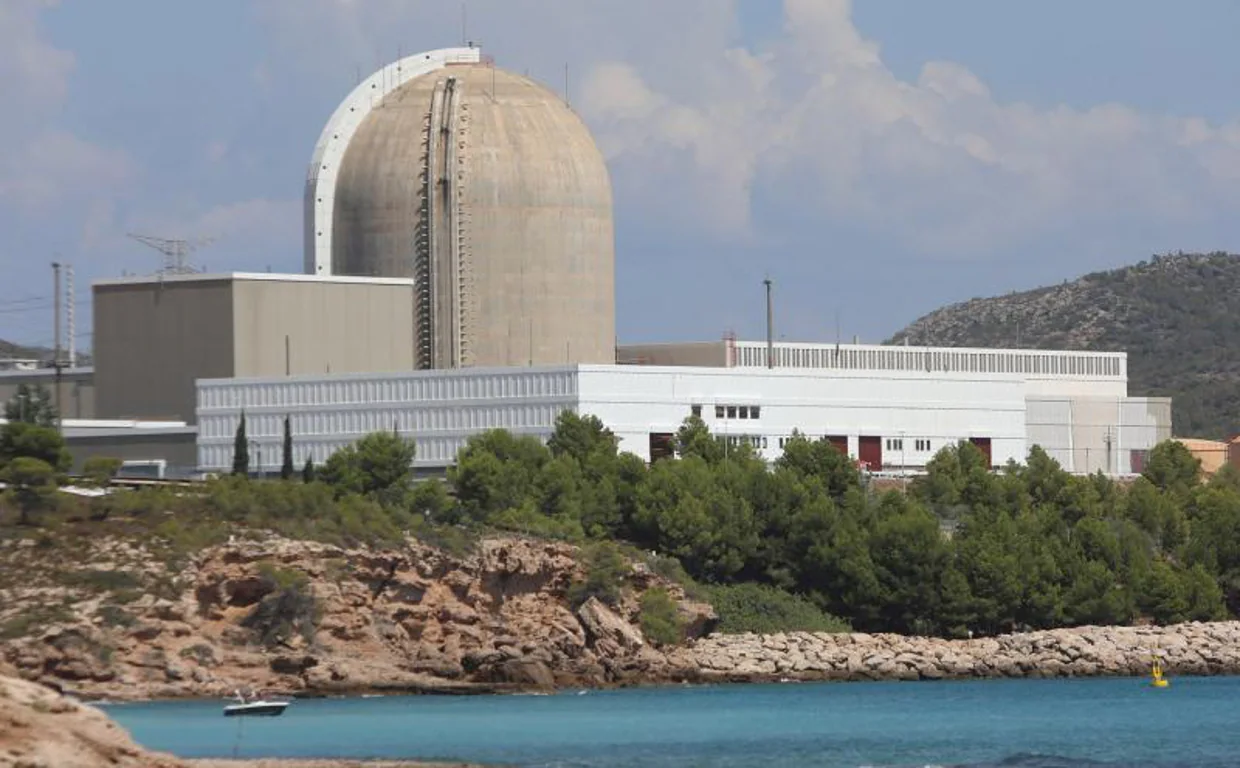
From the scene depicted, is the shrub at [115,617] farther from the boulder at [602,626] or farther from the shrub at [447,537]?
the boulder at [602,626]

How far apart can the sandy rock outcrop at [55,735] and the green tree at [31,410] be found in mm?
67746

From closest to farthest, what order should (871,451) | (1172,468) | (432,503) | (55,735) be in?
1. (55,735)
2. (432,503)
3. (1172,468)
4. (871,451)

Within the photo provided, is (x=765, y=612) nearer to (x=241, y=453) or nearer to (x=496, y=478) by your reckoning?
(x=496, y=478)

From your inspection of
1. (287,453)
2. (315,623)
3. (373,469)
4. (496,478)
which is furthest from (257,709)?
(287,453)

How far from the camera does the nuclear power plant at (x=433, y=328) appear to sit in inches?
4980

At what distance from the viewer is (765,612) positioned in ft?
340

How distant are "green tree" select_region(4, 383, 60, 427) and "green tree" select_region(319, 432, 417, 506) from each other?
11032mm

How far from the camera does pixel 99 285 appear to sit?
131500mm

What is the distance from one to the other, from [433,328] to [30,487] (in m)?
39.3

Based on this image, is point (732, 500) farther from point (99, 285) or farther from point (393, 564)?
point (99, 285)

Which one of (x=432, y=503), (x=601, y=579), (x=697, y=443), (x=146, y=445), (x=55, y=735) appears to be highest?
(x=697, y=443)

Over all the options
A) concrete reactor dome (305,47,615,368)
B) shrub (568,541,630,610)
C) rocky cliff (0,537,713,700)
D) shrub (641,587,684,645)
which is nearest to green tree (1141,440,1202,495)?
concrete reactor dome (305,47,615,368)

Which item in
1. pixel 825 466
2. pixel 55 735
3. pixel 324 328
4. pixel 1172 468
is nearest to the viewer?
pixel 55 735

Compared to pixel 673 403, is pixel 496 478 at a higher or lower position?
lower
